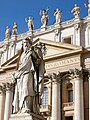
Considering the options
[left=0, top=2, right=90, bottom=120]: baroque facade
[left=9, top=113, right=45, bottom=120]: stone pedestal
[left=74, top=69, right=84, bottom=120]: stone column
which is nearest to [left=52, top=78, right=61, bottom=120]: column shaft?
[left=0, top=2, right=90, bottom=120]: baroque facade

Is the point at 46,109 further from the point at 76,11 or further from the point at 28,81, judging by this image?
the point at 28,81

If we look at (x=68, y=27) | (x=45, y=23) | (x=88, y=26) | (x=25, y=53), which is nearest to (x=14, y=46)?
(x=45, y=23)

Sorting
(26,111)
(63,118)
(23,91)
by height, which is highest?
(23,91)

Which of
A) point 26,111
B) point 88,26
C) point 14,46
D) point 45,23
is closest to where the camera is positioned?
point 26,111

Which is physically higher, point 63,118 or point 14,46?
point 14,46

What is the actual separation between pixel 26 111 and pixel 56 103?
1894 centimetres

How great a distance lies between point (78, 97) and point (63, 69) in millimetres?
3446

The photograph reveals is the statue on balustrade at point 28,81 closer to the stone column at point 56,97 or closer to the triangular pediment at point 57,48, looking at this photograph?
the stone column at point 56,97

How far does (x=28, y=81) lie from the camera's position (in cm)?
792

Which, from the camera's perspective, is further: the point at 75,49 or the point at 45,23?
the point at 45,23

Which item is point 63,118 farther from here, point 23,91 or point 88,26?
point 23,91

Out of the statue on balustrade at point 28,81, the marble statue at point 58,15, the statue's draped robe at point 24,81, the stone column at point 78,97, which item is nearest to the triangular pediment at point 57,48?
the stone column at point 78,97

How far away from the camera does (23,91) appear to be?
7785 millimetres

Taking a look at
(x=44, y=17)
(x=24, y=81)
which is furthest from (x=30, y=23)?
(x=24, y=81)
